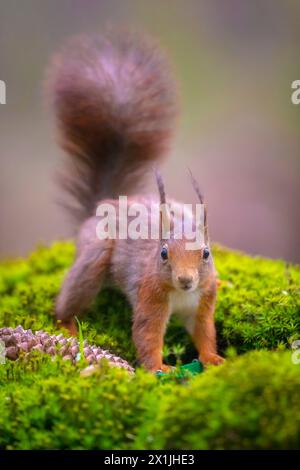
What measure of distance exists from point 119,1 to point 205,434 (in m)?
7.52

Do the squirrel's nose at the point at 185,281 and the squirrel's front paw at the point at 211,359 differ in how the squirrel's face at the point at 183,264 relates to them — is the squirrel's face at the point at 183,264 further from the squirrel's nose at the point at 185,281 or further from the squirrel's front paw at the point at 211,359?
the squirrel's front paw at the point at 211,359

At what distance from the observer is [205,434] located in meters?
1.86

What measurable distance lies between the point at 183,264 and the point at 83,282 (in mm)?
789

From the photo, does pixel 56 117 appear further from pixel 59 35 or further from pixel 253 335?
pixel 59 35

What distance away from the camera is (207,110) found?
8.34m

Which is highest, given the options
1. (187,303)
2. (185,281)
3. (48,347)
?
(185,281)

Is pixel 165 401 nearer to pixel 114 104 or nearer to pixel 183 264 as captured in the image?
pixel 183 264

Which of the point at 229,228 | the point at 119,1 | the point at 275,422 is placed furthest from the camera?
the point at 119,1

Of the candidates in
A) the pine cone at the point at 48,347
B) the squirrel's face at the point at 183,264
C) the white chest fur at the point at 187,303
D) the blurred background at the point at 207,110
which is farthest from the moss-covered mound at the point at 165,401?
the blurred background at the point at 207,110

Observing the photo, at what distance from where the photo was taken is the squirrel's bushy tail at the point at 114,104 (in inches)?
158

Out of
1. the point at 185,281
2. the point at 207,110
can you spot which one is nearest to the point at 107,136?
the point at 185,281

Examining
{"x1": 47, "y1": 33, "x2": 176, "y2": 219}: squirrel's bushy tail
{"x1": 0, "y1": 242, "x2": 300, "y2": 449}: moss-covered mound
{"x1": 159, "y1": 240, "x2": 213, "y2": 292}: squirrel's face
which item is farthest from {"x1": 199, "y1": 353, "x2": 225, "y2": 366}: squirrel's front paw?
{"x1": 47, "y1": 33, "x2": 176, "y2": 219}: squirrel's bushy tail

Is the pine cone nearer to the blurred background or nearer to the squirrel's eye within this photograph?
the squirrel's eye
